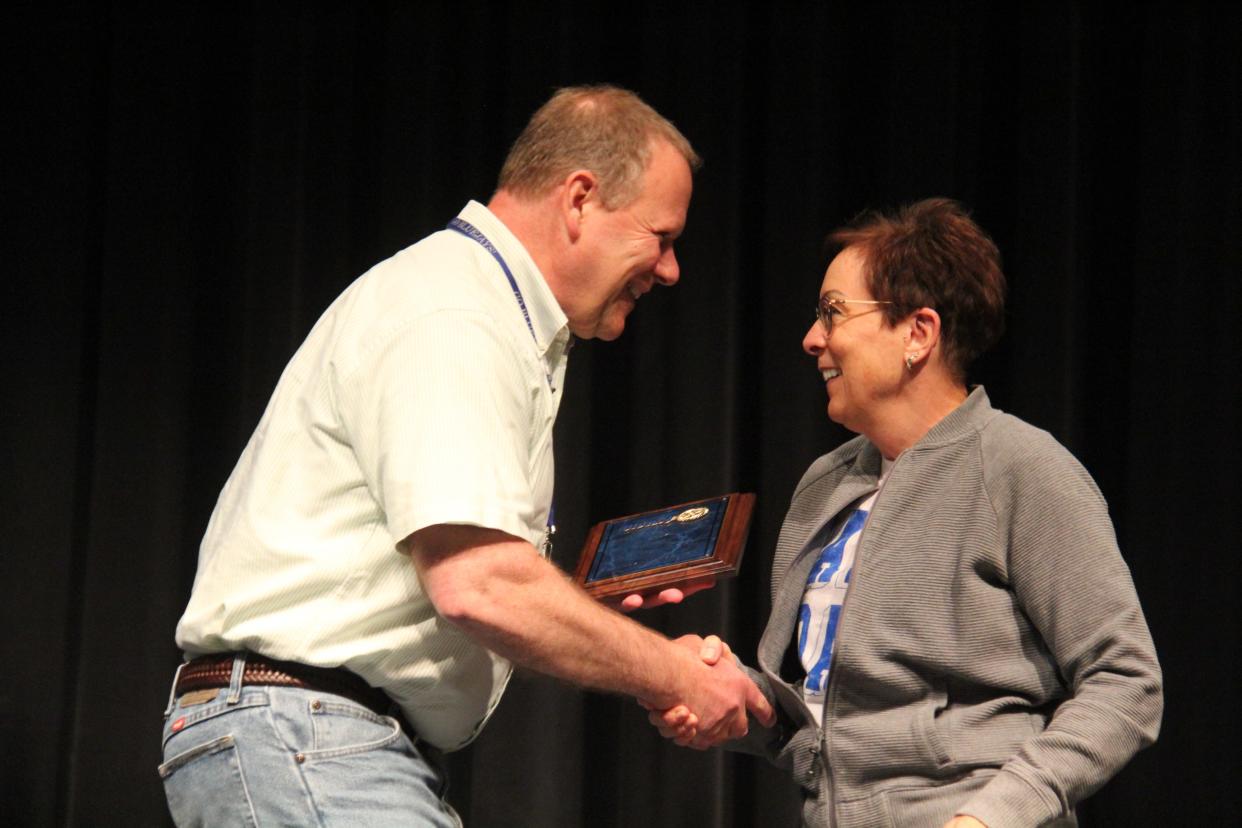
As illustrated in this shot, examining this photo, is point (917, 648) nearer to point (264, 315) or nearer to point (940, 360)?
point (940, 360)

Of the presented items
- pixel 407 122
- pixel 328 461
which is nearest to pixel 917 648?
pixel 328 461

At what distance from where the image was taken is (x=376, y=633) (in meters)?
1.56

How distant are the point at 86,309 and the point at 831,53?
74.1 inches

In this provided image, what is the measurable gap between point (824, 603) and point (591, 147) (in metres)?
0.73

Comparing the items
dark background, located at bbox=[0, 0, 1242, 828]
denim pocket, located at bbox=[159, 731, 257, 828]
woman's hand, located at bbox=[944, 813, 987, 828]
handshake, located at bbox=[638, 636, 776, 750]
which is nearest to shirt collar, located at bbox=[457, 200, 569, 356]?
handshake, located at bbox=[638, 636, 776, 750]

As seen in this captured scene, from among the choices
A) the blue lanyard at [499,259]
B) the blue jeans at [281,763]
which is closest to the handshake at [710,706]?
the blue lanyard at [499,259]

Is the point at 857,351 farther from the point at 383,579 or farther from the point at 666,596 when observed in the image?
the point at 383,579

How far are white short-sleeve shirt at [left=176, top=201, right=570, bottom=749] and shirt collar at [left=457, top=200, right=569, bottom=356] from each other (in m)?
0.09

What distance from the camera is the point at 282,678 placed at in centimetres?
155

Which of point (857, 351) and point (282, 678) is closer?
point (282, 678)

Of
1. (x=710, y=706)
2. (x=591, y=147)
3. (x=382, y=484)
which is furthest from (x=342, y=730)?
(x=591, y=147)

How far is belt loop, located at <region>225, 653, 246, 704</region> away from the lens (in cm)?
155

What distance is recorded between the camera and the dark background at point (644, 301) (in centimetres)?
281

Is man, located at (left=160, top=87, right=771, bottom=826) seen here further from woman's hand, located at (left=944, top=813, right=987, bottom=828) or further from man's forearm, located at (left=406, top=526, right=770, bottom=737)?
woman's hand, located at (left=944, top=813, right=987, bottom=828)
